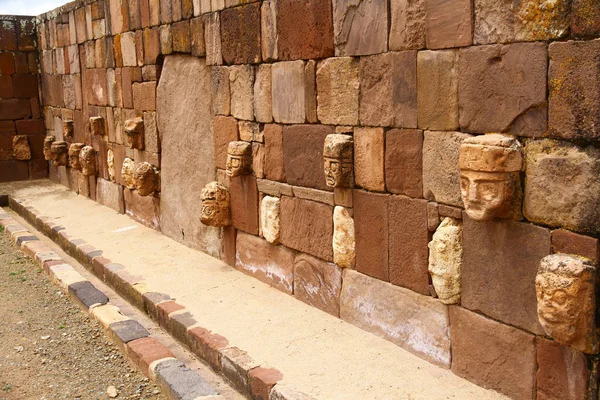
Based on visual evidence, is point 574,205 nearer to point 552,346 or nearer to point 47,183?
point 552,346

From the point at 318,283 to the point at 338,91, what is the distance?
156cm

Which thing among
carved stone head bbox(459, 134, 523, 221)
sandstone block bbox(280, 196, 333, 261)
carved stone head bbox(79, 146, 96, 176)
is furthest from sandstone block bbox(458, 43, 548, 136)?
carved stone head bbox(79, 146, 96, 176)

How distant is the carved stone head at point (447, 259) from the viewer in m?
4.00

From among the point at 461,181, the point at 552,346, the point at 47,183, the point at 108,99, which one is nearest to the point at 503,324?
the point at 552,346

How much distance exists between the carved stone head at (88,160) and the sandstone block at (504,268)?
8083 millimetres

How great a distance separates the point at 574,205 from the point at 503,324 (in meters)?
0.87

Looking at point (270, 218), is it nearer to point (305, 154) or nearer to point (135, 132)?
point (305, 154)

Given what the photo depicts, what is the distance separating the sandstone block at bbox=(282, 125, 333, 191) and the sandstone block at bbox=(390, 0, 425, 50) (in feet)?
3.30

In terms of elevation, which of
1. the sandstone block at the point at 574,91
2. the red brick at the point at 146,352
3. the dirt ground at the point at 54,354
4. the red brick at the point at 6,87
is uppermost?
the red brick at the point at 6,87

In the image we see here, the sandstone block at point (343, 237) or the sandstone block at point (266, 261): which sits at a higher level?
the sandstone block at point (343, 237)

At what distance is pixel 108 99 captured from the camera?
9.91 m

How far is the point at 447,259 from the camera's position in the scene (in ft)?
13.3

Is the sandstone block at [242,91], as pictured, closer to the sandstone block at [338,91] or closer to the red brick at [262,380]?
the sandstone block at [338,91]

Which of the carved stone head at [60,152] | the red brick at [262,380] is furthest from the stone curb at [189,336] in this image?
the carved stone head at [60,152]
